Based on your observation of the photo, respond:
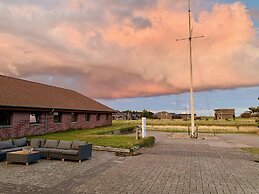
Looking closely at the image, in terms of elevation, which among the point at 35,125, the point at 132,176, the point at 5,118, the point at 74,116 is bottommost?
the point at 132,176

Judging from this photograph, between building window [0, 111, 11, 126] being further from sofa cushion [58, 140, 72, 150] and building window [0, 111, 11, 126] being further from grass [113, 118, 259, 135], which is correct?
grass [113, 118, 259, 135]

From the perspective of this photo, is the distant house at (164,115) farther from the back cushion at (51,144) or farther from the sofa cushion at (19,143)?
the back cushion at (51,144)

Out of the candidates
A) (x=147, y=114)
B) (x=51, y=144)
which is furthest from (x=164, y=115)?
(x=51, y=144)

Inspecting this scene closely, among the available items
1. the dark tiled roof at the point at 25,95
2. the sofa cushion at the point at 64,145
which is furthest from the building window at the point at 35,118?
the sofa cushion at the point at 64,145

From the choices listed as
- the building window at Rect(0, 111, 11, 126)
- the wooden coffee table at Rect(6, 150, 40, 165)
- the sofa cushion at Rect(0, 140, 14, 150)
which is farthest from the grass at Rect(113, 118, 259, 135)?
the wooden coffee table at Rect(6, 150, 40, 165)

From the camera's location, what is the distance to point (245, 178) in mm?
9688

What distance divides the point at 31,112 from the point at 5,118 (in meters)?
2.87

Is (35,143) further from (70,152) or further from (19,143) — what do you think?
(70,152)

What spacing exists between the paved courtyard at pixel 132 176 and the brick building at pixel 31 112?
9969 millimetres

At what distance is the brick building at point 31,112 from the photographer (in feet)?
68.3

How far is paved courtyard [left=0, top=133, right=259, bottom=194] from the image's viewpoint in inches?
317

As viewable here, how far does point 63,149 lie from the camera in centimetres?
1286

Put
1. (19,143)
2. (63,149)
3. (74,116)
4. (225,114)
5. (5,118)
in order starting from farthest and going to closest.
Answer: (225,114) < (74,116) < (5,118) < (19,143) < (63,149)

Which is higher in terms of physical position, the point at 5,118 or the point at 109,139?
the point at 5,118
